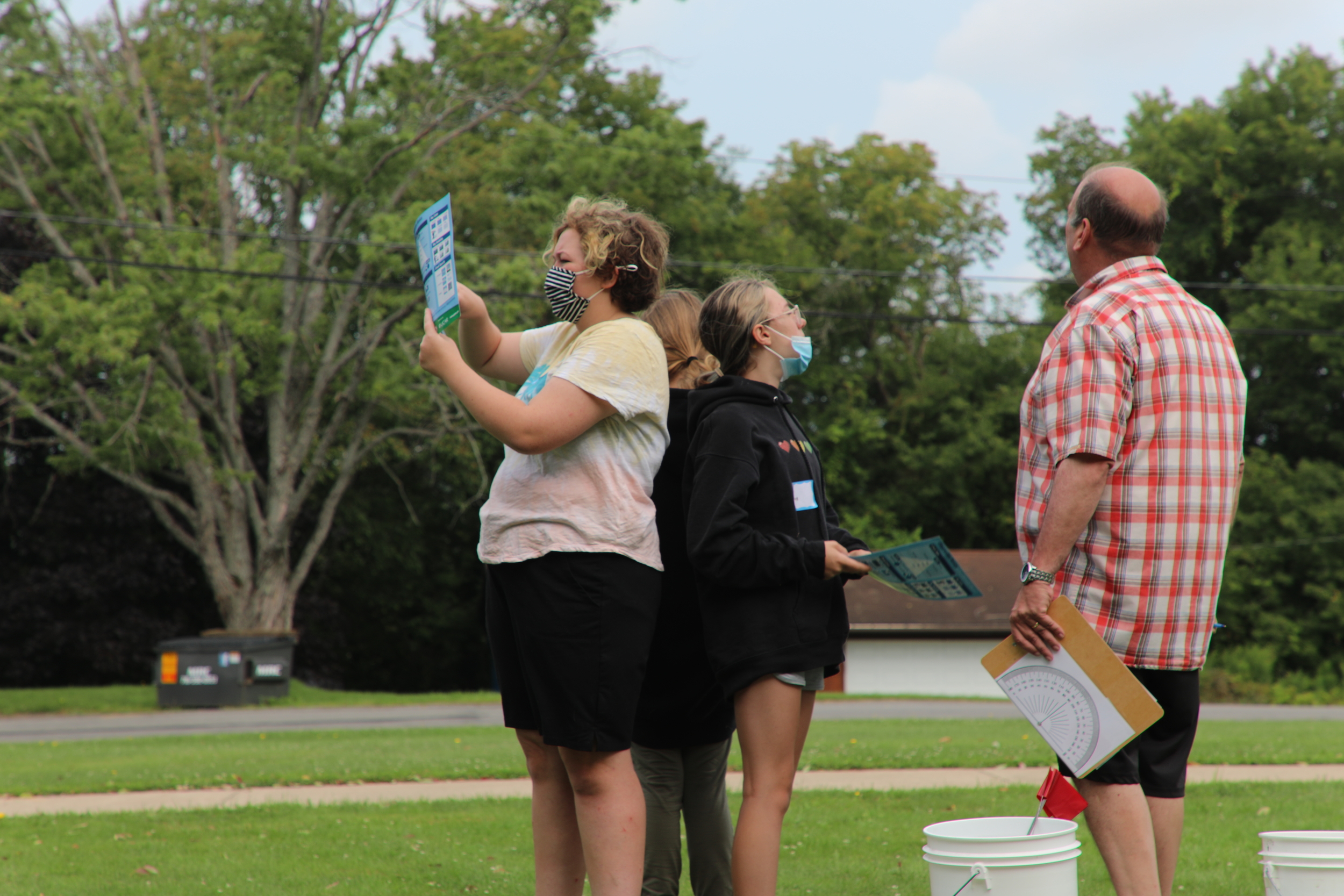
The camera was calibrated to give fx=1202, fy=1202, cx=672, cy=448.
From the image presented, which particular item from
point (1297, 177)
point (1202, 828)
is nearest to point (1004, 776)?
point (1202, 828)

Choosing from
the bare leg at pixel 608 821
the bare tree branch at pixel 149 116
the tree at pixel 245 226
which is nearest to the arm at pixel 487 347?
the bare leg at pixel 608 821

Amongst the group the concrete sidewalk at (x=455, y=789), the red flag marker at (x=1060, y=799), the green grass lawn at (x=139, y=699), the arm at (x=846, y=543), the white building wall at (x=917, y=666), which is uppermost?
the arm at (x=846, y=543)

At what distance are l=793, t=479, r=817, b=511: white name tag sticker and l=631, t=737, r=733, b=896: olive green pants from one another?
2.72ft

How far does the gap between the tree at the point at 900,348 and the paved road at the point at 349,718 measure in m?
14.8

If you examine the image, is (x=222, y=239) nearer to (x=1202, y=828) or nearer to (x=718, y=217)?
(x=718, y=217)

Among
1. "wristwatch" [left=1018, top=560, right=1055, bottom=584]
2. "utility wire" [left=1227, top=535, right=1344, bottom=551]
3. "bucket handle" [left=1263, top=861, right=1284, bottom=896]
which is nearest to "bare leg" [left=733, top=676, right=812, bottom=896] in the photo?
"wristwatch" [left=1018, top=560, right=1055, bottom=584]

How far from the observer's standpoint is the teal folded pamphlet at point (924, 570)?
3018 mm

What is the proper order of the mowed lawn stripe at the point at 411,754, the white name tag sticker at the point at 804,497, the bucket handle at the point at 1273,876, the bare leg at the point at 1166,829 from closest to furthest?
1. the bucket handle at the point at 1273,876
2. the bare leg at the point at 1166,829
3. the white name tag sticker at the point at 804,497
4. the mowed lawn stripe at the point at 411,754

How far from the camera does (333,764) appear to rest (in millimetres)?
9055

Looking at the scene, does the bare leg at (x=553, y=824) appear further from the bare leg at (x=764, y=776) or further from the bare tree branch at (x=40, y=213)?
the bare tree branch at (x=40, y=213)

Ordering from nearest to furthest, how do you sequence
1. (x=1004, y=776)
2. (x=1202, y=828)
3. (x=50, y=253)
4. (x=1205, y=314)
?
(x=1205, y=314), (x=1202, y=828), (x=1004, y=776), (x=50, y=253)

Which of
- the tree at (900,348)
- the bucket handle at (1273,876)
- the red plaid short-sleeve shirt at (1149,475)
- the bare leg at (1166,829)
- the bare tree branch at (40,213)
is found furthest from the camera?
the tree at (900,348)

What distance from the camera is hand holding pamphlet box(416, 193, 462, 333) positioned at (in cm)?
299

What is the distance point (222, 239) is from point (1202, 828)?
21.0m
